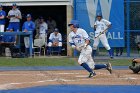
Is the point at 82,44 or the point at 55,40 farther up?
the point at 55,40

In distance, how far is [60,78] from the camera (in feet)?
45.2

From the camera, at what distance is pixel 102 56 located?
21.7 meters

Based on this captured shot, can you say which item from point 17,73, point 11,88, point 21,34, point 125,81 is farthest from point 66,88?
point 21,34

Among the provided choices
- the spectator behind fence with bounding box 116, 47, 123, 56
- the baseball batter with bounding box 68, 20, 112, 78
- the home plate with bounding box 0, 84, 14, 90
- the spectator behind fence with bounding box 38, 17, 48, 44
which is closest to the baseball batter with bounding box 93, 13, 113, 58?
the spectator behind fence with bounding box 116, 47, 123, 56

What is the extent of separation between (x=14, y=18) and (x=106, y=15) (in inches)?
167

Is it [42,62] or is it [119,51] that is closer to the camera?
[42,62]

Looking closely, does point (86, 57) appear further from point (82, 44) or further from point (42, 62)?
point (42, 62)

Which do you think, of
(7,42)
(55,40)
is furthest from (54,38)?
(7,42)

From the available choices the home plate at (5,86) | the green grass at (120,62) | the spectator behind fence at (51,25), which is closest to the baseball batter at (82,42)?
the home plate at (5,86)

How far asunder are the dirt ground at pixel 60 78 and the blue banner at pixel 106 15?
5.83 m

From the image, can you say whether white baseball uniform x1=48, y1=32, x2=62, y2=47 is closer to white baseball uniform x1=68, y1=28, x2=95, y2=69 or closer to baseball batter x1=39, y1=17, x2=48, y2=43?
baseball batter x1=39, y1=17, x2=48, y2=43

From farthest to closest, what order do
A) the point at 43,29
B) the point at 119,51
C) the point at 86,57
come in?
1. the point at 43,29
2. the point at 119,51
3. the point at 86,57

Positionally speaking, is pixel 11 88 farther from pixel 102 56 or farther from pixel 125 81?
pixel 102 56

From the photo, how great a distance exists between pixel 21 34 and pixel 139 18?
549cm
